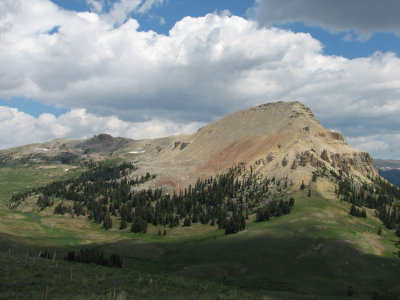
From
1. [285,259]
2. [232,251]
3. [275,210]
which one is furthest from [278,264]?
[275,210]

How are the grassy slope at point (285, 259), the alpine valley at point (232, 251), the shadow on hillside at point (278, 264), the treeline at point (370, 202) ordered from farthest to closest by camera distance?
the treeline at point (370, 202)
the shadow on hillside at point (278, 264)
the grassy slope at point (285, 259)
the alpine valley at point (232, 251)

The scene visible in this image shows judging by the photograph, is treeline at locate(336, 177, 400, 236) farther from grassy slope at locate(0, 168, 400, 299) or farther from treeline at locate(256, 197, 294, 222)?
treeline at locate(256, 197, 294, 222)

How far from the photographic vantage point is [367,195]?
18312cm

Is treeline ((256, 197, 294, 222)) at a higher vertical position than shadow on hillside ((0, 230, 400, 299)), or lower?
higher

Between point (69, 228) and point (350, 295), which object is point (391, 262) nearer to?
point (350, 295)

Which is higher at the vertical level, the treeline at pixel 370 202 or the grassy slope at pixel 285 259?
the treeline at pixel 370 202

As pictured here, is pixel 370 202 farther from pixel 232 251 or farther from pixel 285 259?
pixel 232 251

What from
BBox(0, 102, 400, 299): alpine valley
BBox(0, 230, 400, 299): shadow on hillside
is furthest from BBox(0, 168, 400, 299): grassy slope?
BBox(0, 102, 400, 299): alpine valley

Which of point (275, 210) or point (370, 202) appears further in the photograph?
point (370, 202)

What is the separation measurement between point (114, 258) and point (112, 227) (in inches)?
4951

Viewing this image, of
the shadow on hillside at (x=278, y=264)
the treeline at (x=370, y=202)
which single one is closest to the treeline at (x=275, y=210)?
the treeline at (x=370, y=202)

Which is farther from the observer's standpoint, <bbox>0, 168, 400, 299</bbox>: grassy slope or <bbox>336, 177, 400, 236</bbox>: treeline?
<bbox>336, 177, 400, 236</bbox>: treeline

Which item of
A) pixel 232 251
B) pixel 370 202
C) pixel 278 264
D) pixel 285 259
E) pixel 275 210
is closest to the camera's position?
pixel 278 264

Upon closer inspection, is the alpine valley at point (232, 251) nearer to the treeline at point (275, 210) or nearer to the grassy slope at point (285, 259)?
the grassy slope at point (285, 259)
